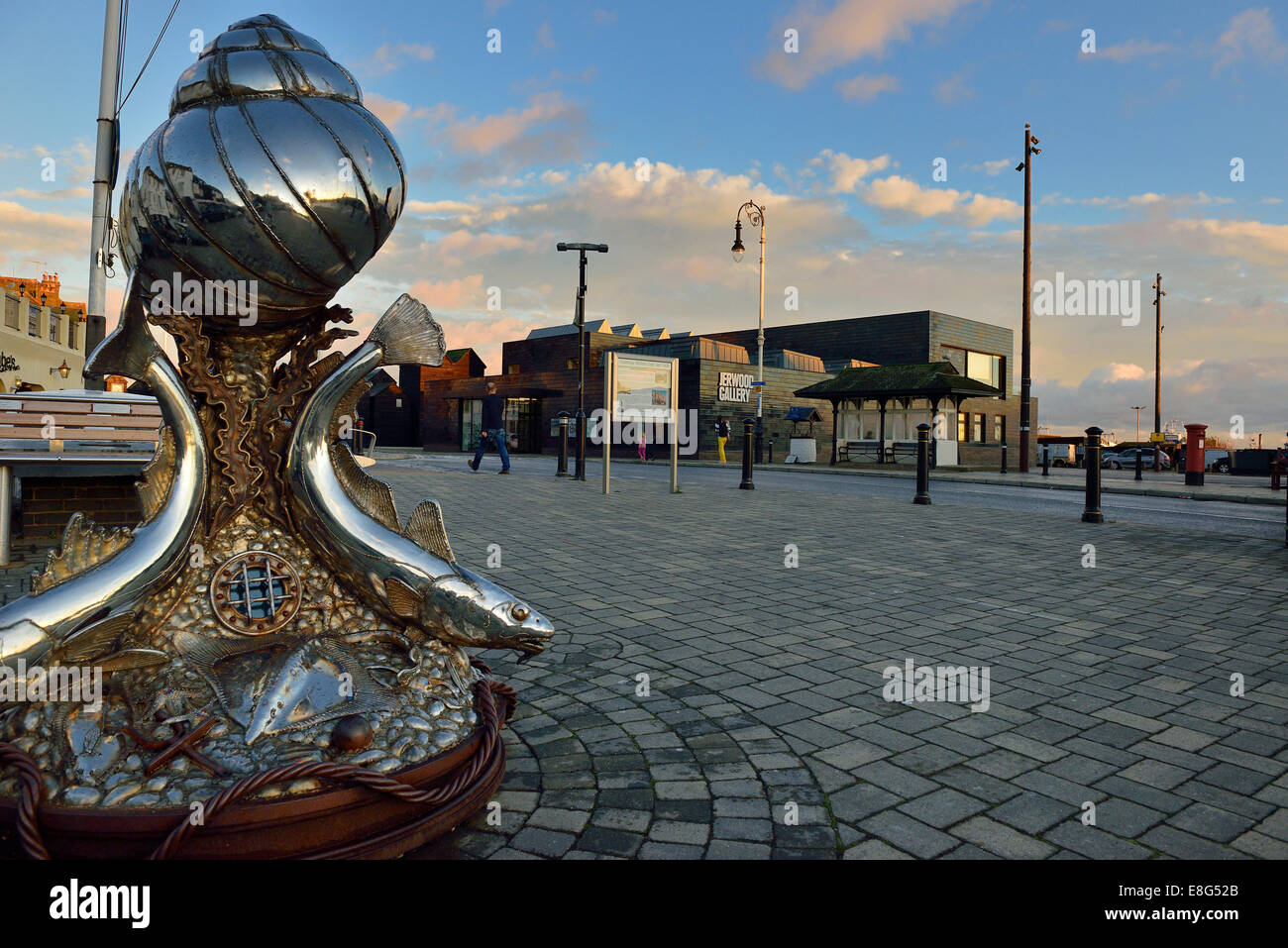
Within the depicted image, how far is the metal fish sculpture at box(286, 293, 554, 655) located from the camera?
2.45 metres

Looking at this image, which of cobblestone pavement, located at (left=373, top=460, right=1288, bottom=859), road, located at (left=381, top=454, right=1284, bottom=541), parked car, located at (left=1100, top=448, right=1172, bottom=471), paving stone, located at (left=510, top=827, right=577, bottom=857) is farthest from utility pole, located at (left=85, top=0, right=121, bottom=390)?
parked car, located at (left=1100, top=448, right=1172, bottom=471)

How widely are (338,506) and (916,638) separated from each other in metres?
3.22

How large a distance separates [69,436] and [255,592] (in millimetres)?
4394

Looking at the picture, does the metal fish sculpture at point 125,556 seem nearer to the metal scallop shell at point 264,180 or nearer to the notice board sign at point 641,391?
the metal scallop shell at point 264,180

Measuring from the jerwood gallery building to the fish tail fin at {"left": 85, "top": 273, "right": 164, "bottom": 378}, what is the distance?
27049mm

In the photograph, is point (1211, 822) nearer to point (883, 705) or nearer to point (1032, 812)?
point (1032, 812)

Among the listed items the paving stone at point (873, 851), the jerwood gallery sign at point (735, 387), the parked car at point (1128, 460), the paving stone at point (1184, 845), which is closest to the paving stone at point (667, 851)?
the paving stone at point (873, 851)

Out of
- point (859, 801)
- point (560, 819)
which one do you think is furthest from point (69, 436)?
point (859, 801)

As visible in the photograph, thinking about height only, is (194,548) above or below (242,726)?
above

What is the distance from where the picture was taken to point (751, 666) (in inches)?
151

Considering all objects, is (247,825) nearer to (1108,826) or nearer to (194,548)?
(194,548)

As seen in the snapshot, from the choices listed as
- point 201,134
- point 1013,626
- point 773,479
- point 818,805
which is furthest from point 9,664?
point 773,479

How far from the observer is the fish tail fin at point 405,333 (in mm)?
2688
